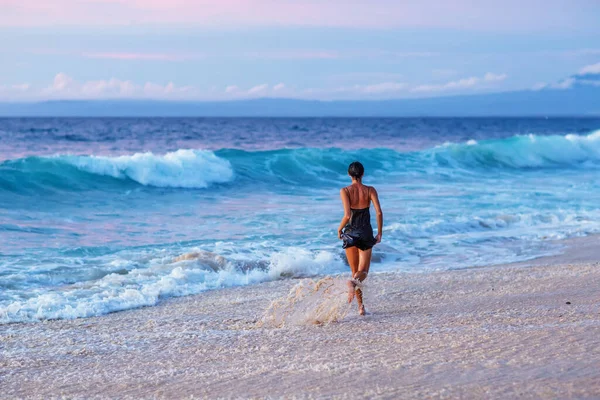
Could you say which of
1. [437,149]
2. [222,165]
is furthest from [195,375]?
[437,149]

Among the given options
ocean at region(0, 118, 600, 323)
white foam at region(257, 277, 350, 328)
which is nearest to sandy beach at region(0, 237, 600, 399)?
white foam at region(257, 277, 350, 328)

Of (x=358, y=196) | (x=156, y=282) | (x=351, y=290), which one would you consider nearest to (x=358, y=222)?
(x=358, y=196)

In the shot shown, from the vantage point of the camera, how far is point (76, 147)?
3753 centimetres

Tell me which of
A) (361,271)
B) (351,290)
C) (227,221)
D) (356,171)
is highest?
(356,171)

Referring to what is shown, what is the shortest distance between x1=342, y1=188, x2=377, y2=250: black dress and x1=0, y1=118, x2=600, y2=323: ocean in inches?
107

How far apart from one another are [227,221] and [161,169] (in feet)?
28.3

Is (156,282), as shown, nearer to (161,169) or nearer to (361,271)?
(361,271)

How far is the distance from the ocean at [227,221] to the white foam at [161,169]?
61 mm

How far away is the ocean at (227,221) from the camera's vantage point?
8977mm

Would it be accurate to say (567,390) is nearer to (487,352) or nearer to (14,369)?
(487,352)

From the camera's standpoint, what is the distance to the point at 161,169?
2209 centimetres

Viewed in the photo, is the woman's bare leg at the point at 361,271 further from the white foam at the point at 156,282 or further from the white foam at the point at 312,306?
the white foam at the point at 156,282

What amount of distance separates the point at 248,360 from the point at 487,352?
1.72 m

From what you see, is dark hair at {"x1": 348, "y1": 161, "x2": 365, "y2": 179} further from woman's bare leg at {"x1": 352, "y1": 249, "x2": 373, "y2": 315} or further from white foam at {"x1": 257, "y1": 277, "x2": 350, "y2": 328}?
white foam at {"x1": 257, "y1": 277, "x2": 350, "y2": 328}
